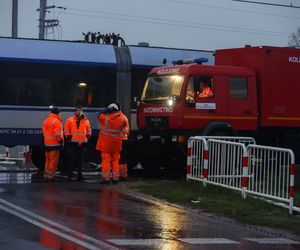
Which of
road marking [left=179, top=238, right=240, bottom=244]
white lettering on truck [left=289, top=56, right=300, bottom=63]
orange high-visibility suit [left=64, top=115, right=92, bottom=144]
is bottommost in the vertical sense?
road marking [left=179, top=238, right=240, bottom=244]

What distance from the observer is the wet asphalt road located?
852 cm

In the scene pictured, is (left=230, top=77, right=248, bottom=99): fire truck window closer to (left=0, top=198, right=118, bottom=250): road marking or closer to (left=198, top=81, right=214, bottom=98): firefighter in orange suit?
(left=198, top=81, right=214, bottom=98): firefighter in orange suit

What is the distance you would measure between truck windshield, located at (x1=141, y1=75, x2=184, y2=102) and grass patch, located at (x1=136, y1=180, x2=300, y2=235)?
2.64 m

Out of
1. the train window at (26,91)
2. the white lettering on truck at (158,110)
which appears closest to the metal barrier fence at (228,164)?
the white lettering on truck at (158,110)

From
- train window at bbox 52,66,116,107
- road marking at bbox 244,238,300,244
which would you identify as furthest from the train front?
road marking at bbox 244,238,300,244

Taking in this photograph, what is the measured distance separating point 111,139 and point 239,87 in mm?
3810

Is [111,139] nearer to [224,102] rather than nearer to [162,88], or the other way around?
[162,88]

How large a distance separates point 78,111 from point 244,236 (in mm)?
7276

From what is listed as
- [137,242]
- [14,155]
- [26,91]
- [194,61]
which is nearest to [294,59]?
[194,61]

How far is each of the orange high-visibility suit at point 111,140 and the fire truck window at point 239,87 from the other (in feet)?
10.6

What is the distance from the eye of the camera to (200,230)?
31.9 ft

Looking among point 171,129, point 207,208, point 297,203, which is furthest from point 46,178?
point 297,203

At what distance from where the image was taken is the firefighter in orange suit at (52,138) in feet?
51.9

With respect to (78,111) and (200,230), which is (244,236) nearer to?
(200,230)
